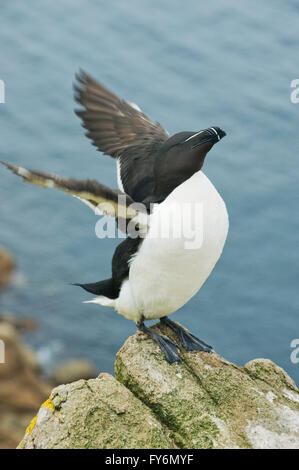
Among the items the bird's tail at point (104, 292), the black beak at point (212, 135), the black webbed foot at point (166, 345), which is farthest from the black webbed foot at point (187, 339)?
the black beak at point (212, 135)

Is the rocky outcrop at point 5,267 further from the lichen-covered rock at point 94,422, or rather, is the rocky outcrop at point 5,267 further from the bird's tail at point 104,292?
the lichen-covered rock at point 94,422

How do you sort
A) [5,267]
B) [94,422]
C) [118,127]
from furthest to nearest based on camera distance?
[5,267], [118,127], [94,422]

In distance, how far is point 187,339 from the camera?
517cm

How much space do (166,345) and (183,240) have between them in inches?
34.0

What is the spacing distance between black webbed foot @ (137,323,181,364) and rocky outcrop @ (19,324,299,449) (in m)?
0.04

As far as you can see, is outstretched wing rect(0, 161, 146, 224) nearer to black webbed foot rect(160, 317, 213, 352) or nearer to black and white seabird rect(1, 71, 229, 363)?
black and white seabird rect(1, 71, 229, 363)

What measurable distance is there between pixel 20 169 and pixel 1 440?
567 cm

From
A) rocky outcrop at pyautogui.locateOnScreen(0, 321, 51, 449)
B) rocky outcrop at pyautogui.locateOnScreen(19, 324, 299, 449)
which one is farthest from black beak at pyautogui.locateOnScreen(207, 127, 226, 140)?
rocky outcrop at pyautogui.locateOnScreen(0, 321, 51, 449)

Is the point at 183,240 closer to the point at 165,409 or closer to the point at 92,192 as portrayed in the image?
the point at 92,192

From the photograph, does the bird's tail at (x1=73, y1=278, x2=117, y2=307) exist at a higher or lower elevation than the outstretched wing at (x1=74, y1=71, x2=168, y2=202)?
lower

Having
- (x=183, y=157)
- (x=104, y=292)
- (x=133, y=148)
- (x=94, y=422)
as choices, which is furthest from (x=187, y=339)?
(x=133, y=148)

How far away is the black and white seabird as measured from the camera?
4.39m
